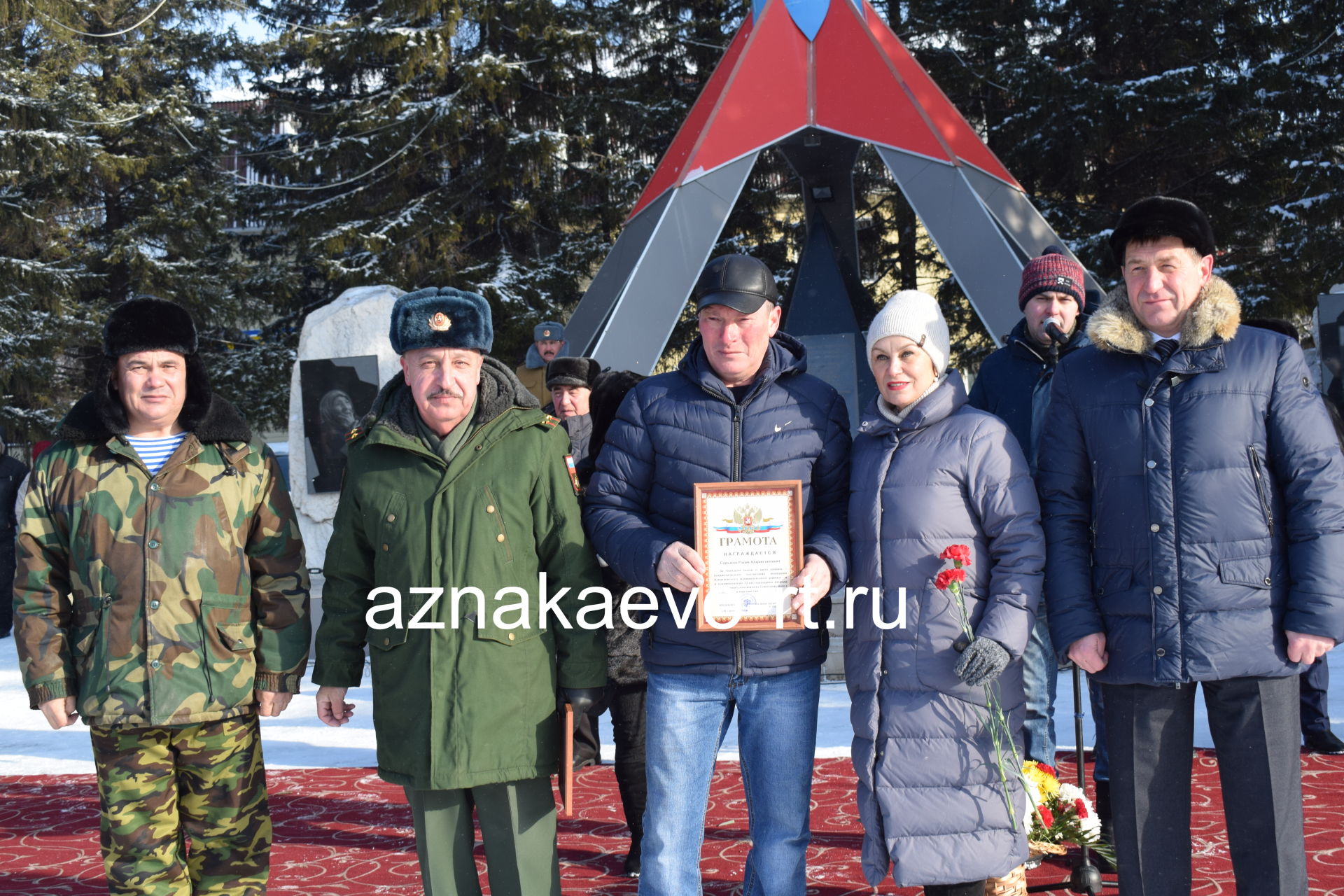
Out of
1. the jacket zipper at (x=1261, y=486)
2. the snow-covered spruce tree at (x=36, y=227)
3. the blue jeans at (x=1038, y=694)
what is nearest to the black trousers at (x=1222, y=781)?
the jacket zipper at (x=1261, y=486)

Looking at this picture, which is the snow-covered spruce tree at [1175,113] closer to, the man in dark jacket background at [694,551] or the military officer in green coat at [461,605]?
the man in dark jacket background at [694,551]

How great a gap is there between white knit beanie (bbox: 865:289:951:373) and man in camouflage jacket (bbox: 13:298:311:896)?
180 cm

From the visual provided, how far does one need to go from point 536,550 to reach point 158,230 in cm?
1794

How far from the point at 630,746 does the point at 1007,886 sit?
1.35 m

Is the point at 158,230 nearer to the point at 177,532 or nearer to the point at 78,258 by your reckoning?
the point at 78,258

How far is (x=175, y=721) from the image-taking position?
303 centimetres

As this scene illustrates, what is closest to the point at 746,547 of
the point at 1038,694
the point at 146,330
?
the point at 146,330

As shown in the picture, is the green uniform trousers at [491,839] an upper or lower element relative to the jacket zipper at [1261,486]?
lower

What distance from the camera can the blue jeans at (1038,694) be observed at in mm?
4238

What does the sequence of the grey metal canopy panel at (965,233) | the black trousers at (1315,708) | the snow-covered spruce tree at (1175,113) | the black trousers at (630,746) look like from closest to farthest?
the black trousers at (630,746)
the black trousers at (1315,708)
the grey metal canopy panel at (965,233)
the snow-covered spruce tree at (1175,113)

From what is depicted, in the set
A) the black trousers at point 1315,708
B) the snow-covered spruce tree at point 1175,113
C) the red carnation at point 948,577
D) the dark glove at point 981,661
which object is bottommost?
the black trousers at point 1315,708

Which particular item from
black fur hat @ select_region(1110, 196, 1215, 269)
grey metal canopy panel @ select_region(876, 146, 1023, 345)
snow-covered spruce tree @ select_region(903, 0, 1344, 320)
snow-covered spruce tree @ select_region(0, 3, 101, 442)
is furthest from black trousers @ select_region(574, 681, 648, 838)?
snow-covered spruce tree @ select_region(0, 3, 101, 442)

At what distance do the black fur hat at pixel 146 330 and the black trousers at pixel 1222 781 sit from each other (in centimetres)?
271

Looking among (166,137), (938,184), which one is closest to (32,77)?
(166,137)
